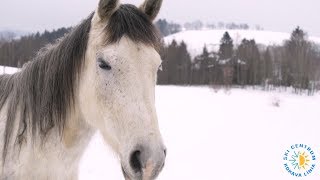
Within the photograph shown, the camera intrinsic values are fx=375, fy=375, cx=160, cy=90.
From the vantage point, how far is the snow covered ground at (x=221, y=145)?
929cm

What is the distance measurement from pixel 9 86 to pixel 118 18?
1.30m

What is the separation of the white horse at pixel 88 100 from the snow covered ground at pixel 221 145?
0.51m

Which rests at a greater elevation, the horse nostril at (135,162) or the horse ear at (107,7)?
the horse ear at (107,7)

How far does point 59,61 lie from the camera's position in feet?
9.73

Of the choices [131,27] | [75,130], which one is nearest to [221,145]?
[75,130]

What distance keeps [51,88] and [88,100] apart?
39 cm

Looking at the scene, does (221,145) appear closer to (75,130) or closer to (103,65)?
(75,130)

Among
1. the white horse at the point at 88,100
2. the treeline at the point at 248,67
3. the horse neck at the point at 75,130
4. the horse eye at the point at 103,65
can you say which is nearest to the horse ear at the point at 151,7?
the white horse at the point at 88,100

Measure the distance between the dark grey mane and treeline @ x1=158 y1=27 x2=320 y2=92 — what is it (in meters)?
56.7

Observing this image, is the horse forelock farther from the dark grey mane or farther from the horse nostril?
the horse nostril

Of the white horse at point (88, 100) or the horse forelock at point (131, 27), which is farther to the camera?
the horse forelock at point (131, 27)

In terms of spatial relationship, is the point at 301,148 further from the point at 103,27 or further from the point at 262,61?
the point at 262,61

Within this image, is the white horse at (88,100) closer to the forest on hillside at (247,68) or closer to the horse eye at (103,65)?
the horse eye at (103,65)

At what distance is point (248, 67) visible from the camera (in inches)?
2539
